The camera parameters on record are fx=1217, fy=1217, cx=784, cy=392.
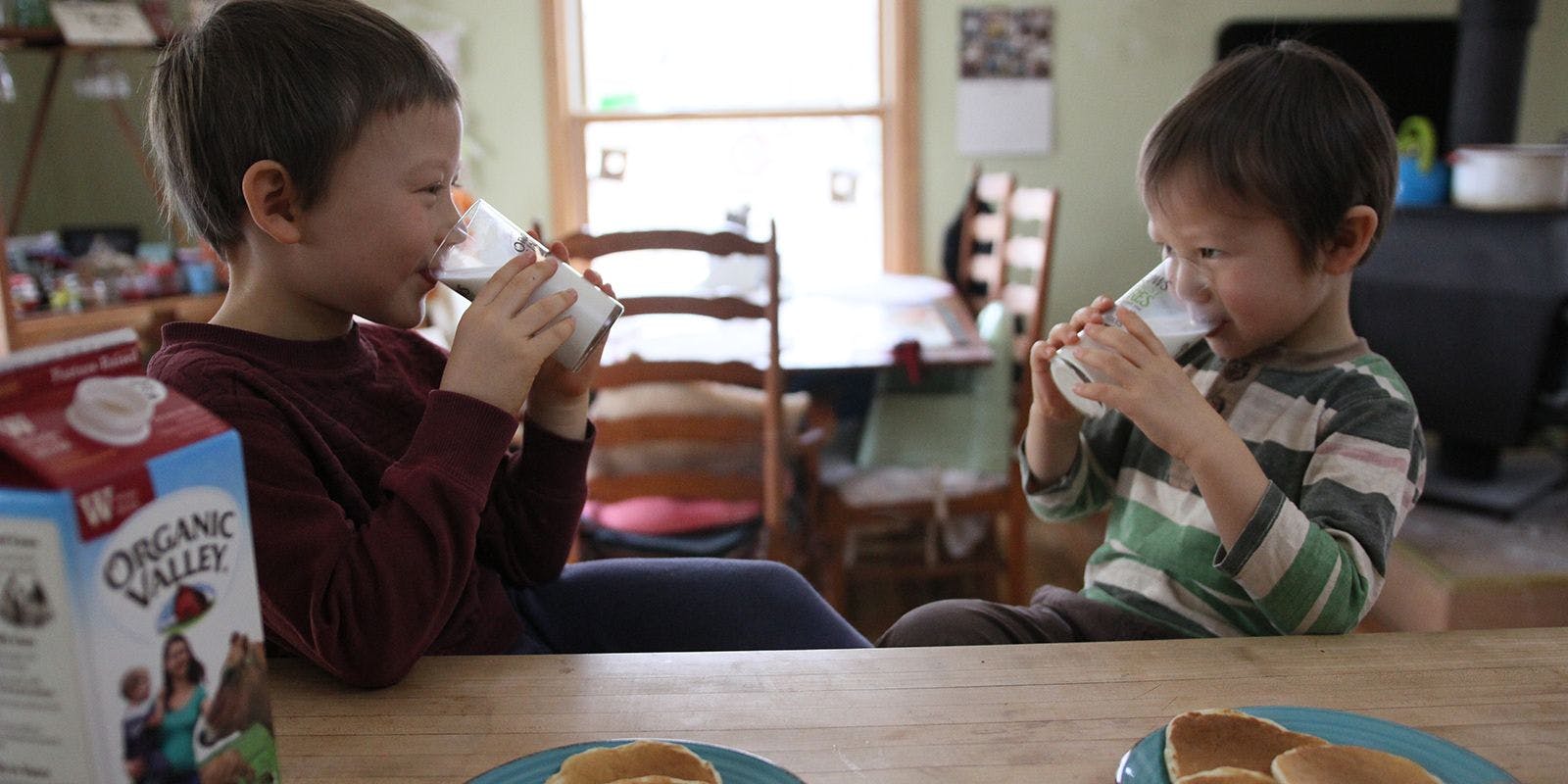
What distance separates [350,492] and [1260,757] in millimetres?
643

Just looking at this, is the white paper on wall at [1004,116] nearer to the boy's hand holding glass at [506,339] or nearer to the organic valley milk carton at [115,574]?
the boy's hand holding glass at [506,339]

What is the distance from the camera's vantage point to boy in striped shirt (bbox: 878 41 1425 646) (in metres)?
0.90

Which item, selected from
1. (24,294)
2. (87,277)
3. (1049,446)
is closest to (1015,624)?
(1049,446)

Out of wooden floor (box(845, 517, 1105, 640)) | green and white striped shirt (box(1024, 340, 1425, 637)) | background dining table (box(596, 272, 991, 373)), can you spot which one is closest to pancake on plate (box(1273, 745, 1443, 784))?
green and white striped shirt (box(1024, 340, 1425, 637))

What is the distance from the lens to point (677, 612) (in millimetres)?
1108

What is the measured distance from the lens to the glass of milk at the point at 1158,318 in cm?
97

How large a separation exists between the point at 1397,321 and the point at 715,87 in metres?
2.12

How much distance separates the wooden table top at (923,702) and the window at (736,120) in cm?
305

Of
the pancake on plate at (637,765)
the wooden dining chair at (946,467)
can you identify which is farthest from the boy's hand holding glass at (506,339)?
the wooden dining chair at (946,467)

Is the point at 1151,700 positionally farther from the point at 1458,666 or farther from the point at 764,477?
the point at 764,477

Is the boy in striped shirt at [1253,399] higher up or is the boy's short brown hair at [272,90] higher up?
the boy's short brown hair at [272,90]

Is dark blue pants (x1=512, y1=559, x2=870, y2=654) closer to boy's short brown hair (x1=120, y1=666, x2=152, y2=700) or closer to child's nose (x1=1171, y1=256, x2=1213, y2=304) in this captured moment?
child's nose (x1=1171, y1=256, x2=1213, y2=304)

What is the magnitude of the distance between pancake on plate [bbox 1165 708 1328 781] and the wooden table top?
0.12ft

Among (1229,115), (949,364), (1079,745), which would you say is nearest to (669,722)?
(1079,745)
